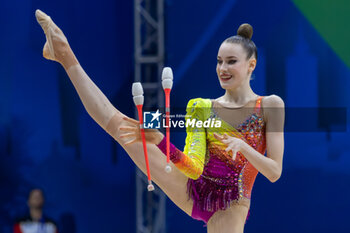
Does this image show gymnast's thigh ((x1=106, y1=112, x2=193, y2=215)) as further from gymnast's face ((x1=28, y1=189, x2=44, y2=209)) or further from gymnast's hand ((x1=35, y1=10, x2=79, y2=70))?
gymnast's face ((x1=28, y1=189, x2=44, y2=209))

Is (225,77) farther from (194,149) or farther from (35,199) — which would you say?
(35,199)

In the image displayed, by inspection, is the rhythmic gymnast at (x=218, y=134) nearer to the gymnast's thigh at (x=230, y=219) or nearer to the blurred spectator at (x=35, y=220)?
the gymnast's thigh at (x=230, y=219)

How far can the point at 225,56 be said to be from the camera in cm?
279

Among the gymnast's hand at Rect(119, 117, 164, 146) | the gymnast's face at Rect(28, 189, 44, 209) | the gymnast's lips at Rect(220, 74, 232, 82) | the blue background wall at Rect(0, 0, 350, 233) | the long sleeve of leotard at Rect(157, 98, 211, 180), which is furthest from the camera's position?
the gymnast's face at Rect(28, 189, 44, 209)

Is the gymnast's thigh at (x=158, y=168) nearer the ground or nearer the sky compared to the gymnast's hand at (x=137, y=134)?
nearer the ground

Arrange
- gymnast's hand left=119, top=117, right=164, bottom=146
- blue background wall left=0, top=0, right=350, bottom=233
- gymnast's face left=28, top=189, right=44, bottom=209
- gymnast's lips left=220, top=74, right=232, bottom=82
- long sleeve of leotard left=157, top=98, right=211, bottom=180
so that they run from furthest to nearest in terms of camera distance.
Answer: gymnast's face left=28, top=189, right=44, bottom=209, blue background wall left=0, top=0, right=350, bottom=233, gymnast's lips left=220, top=74, right=232, bottom=82, long sleeve of leotard left=157, top=98, right=211, bottom=180, gymnast's hand left=119, top=117, right=164, bottom=146

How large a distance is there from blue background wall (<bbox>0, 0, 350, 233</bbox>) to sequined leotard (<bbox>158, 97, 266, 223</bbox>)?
195cm

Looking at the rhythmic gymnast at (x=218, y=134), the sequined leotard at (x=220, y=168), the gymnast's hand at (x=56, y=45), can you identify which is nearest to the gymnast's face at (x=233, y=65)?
the rhythmic gymnast at (x=218, y=134)

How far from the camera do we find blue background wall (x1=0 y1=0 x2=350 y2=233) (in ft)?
15.6

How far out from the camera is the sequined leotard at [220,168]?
9.07ft

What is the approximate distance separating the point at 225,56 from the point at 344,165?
8.17 ft

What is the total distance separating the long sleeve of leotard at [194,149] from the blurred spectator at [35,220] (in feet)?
8.33

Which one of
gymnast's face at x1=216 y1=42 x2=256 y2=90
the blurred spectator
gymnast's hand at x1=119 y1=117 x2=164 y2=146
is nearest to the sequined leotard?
gymnast's face at x1=216 y1=42 x2=256 y2=90

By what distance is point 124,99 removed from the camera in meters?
5.07
